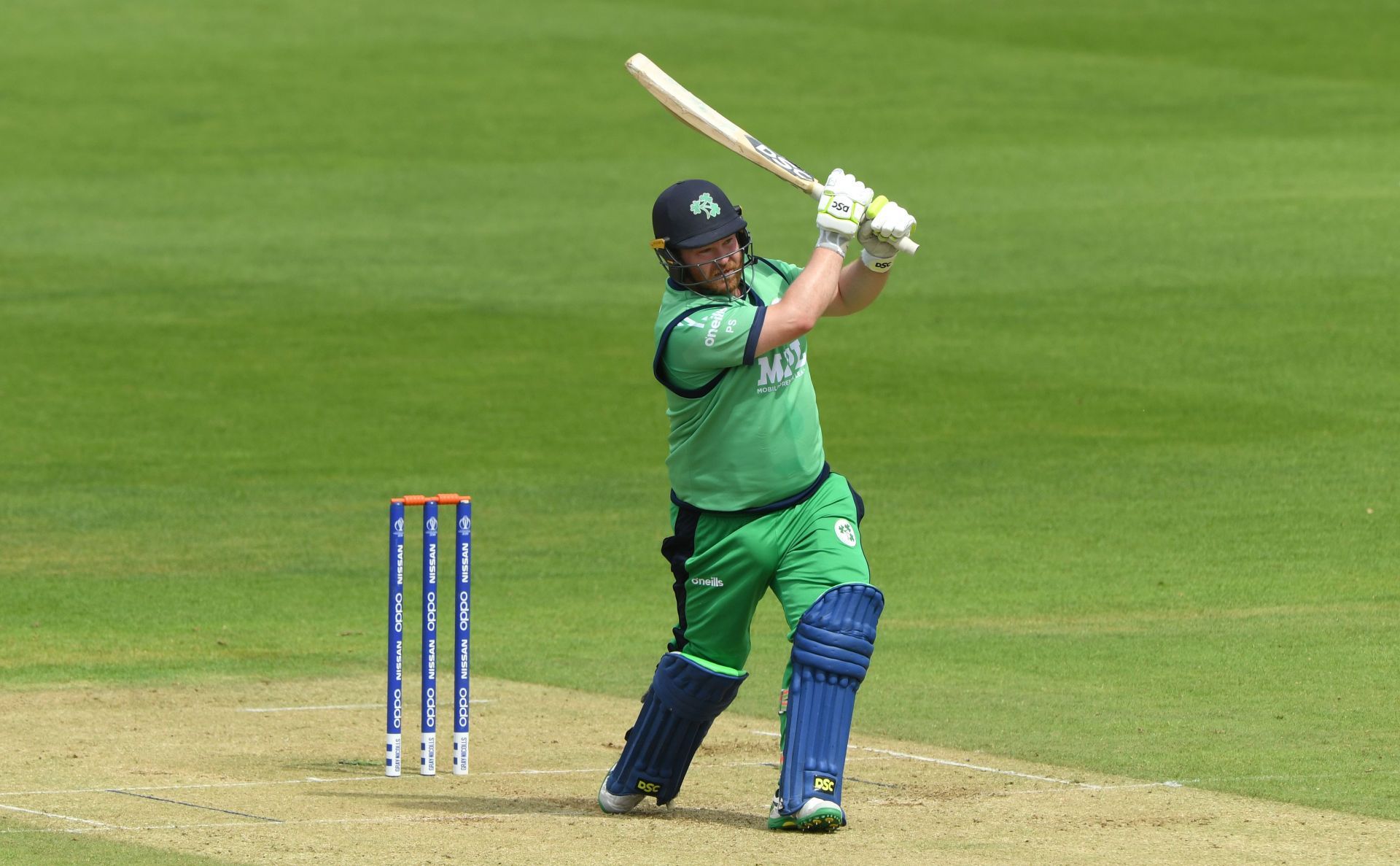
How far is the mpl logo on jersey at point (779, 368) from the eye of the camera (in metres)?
7.26

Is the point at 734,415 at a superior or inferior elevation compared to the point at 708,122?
inferior

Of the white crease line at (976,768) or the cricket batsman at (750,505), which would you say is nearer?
the cricket batsman at (750,505)

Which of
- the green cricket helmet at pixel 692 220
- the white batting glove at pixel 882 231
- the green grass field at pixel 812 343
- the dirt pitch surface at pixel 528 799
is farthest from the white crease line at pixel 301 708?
the white batting glove at pixel 882 231

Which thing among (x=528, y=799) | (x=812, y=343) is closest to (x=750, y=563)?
(x=528, y=799)

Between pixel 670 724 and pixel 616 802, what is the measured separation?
320 millimetres

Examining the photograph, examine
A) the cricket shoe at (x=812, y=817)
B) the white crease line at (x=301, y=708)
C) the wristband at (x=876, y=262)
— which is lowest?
the white crease line at (x=301, y=708)

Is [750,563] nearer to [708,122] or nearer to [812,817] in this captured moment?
[812,817]

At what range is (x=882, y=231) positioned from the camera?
7.28 m

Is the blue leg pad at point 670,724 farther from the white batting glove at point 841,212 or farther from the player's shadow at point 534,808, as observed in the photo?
the white batting glove at point 841,212

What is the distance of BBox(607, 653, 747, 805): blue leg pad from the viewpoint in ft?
24.2

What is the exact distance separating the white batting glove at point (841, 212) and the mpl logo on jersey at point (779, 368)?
0.35 metres

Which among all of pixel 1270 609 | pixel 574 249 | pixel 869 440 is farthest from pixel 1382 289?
pixel 1270 609

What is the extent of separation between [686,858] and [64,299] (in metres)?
16.6

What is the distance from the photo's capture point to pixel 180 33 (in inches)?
1427
